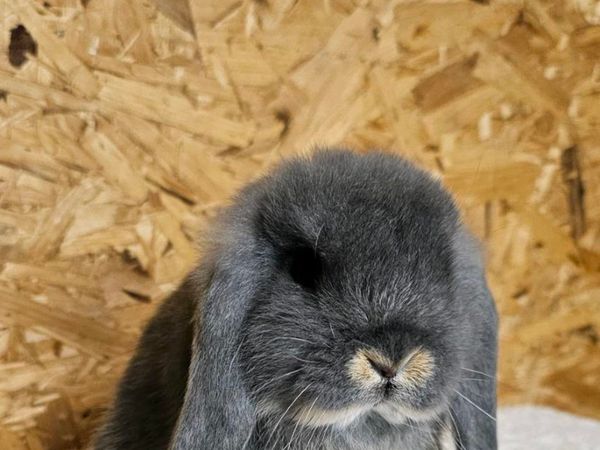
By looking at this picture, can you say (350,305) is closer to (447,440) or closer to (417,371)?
(417,371)

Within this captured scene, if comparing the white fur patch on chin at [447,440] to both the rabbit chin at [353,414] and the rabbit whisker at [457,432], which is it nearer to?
the rabbit whisker at [457,432]

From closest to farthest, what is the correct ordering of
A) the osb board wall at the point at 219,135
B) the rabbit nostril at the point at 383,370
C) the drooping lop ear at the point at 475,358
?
the rabbit nostril at the point at 383,370 < the drooping lop ear at the point at 475,358 < the osb board wall at the point at 219,135

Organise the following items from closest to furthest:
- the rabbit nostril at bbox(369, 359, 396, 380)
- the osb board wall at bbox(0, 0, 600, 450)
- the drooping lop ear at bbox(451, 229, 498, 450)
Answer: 1. the rabbit nostril at bbox(369, 359, 396, 380)
2. the drooping lop ear at bbox(451, 229, 498, 450)
3. the osb board wall at bbox(0, 0, 600, 450)

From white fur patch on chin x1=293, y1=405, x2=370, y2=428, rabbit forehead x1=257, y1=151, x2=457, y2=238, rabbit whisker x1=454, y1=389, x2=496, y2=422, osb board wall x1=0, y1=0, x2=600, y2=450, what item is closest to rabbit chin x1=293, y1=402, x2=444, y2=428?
white fur patch on chin x1=293, y1=405, x2=370, y2=428

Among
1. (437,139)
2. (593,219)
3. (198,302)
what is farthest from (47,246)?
(593,219)

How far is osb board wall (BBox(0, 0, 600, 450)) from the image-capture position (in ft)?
5.50

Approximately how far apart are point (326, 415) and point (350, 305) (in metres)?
0.16

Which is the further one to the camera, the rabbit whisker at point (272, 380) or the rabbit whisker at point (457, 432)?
the rabbit whisker at point (457, 432)

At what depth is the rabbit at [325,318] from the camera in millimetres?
1186

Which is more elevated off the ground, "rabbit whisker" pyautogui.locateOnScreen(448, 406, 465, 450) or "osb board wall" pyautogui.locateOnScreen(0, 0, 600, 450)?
"osb board wall" pyautogui.locateOnScreen(0, 0, 600, 450)

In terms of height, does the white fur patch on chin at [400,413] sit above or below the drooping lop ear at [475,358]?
below

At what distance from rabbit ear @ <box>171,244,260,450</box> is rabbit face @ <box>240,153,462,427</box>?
0.08 feet

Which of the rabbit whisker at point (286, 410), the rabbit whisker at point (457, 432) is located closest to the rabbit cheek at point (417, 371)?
the rabbit whisker at point (286, 410)

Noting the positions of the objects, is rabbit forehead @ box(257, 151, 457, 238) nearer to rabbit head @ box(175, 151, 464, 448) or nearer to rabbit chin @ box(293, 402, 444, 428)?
rabbit head @ box(175, 151, 464, 448)
